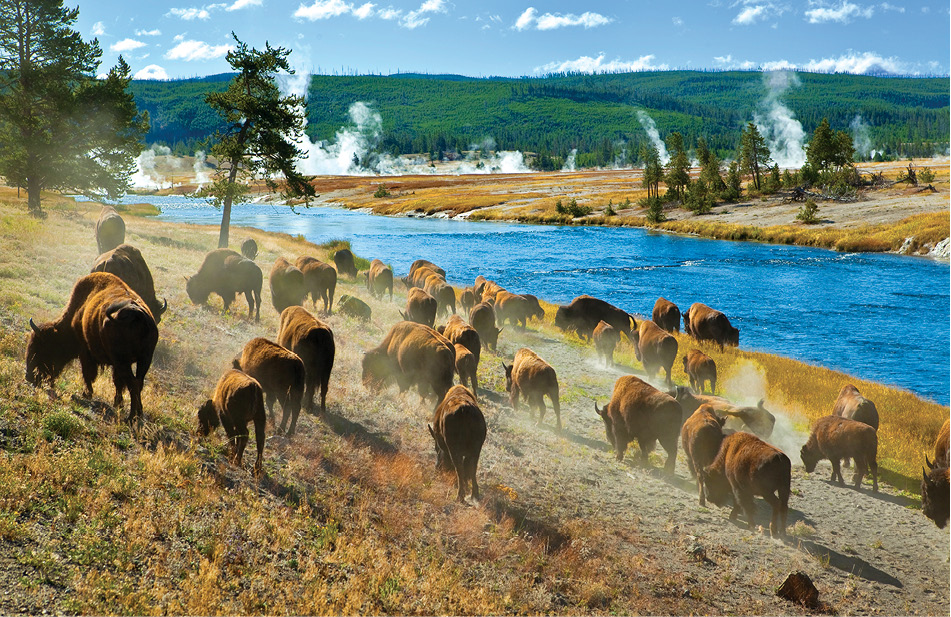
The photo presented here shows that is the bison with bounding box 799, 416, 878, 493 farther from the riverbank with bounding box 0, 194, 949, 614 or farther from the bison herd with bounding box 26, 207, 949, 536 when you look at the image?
the riverbank with bounding box 0, 194, 949, 614

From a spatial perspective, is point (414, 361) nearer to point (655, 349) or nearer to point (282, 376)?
point (282, 376)

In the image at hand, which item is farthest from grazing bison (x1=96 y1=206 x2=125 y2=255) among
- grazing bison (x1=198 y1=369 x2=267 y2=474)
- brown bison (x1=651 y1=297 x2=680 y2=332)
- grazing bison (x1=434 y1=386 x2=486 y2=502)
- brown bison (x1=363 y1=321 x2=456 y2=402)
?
brown bison (x1=651 y1=297 x2=680 y2=332)

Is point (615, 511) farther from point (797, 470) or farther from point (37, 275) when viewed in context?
point (37, 275)

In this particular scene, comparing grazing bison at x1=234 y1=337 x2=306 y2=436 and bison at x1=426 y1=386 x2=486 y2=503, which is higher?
grazing bison at x1=234 y1=337 x2=306 y2=436

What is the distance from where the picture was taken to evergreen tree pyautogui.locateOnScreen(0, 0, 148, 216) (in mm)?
28266

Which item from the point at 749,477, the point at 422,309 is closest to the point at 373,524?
the point at 749,477

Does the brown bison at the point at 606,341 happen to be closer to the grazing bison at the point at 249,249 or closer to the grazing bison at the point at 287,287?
the grazing bison at the point at 287,287

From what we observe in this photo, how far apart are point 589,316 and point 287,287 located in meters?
10.3

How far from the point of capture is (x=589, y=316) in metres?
21.7

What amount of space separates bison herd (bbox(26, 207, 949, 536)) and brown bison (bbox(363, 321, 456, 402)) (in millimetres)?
24

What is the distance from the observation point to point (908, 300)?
98.5 ft

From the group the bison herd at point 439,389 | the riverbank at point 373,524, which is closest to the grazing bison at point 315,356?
the bison herd at point 439,389

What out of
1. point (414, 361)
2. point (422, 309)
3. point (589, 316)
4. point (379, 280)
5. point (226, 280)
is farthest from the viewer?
point (379, 280)

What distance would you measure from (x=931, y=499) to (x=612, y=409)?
4722mm
